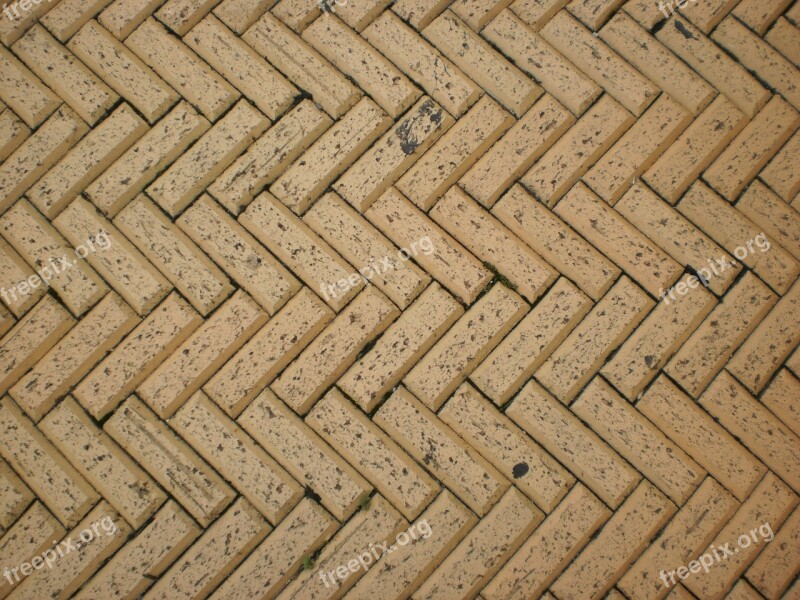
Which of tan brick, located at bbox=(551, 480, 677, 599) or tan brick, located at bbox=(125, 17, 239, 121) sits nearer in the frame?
tan brick, located at bbox=(551, 480, 677, 599)

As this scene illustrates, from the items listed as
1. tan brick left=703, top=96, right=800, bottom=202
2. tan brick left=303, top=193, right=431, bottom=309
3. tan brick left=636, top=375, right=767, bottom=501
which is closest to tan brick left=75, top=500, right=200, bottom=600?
tan brick left=303, top=193, right=431, bottom=309

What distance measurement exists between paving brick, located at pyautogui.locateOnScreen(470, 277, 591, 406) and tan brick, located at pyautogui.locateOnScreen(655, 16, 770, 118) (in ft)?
3.72

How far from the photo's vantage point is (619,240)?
2.34 m

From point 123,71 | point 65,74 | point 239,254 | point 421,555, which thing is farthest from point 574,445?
point 65,74

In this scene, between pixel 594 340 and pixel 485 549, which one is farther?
pixel 594 340

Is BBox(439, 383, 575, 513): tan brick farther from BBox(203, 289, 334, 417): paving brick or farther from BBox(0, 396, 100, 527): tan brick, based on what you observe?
BBox(0, 396, 100, 527): tan brick

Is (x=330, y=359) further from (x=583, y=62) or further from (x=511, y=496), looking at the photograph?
(x=583, y=62)

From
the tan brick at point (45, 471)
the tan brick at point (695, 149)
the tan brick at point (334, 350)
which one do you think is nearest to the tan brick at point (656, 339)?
the tan brick at point (695, 149)

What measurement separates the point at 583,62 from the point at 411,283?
48.6 inches

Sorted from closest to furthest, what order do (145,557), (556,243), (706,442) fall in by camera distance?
(145,557) → (706,442) → (556,243)

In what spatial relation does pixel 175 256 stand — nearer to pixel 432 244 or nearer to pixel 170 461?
pixel 170 461

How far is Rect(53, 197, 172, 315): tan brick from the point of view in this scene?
2279mm

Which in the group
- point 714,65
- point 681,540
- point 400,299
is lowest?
point 681,540

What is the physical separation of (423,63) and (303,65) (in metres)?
0.52
